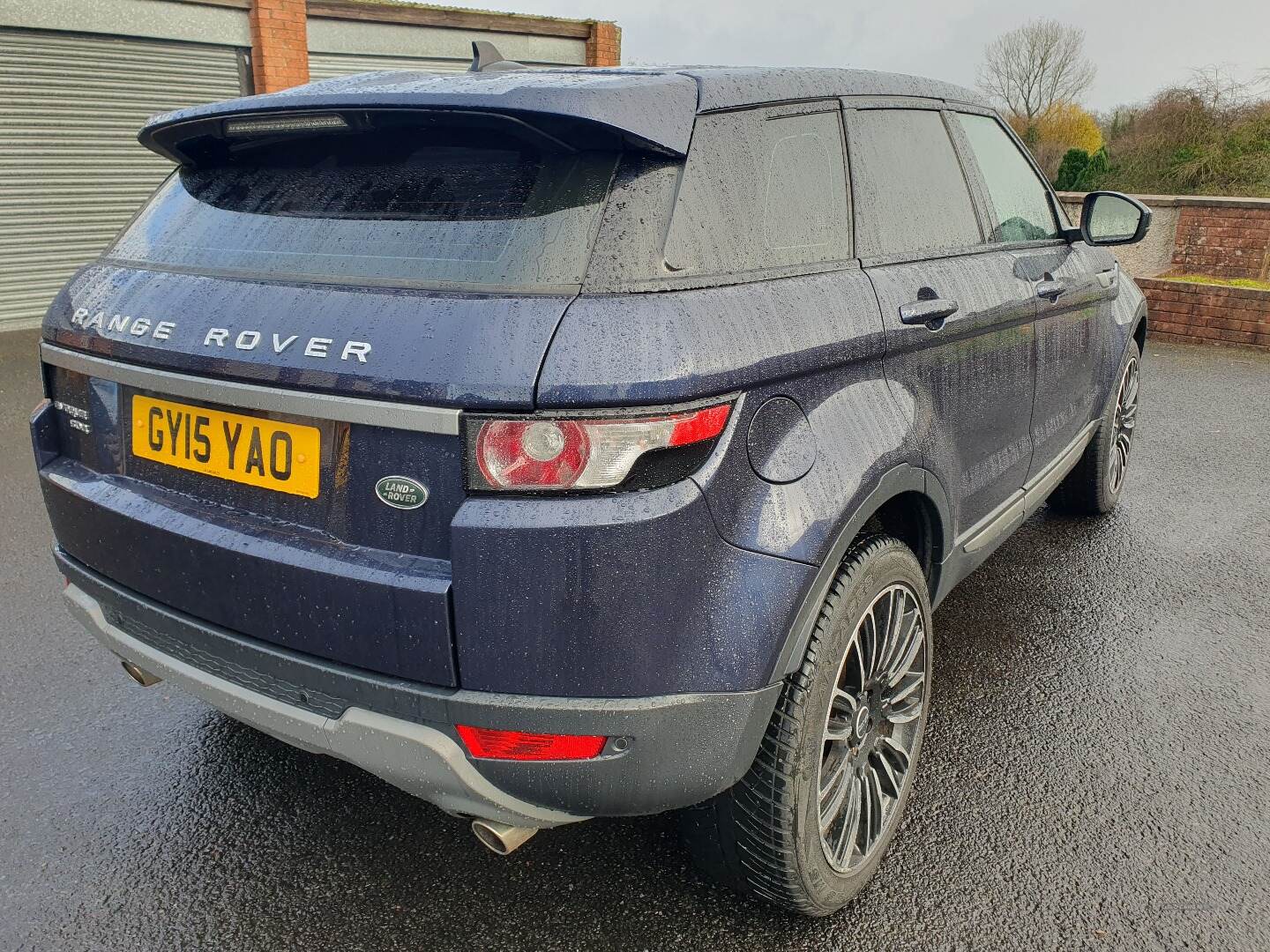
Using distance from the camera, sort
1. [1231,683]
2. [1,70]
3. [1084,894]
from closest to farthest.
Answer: [1084,894], [1231,683], [1,70]

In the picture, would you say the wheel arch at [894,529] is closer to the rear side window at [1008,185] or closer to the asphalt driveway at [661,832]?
the asphalt driveway at [661,832]

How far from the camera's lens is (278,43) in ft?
37.6

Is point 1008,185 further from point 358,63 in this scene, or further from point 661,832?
point 358,63

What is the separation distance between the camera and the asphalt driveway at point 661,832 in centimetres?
220

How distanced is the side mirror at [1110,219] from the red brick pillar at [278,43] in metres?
10.0

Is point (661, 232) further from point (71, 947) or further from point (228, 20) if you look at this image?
point (228, 20)

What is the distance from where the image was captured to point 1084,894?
2295 mm

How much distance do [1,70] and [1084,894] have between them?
11.5 metres

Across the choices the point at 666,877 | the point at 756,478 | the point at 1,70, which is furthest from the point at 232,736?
the point at 1,70

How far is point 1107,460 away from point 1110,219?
4.09ft

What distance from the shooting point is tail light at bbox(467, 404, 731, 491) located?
1641 millimetres

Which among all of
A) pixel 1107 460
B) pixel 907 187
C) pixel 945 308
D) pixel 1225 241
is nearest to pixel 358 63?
pixel 1225 241

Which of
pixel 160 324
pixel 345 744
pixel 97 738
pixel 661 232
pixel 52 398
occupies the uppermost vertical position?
pixel 661 232

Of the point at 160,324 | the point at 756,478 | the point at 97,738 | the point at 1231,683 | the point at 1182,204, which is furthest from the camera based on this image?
the point at 1182,204
